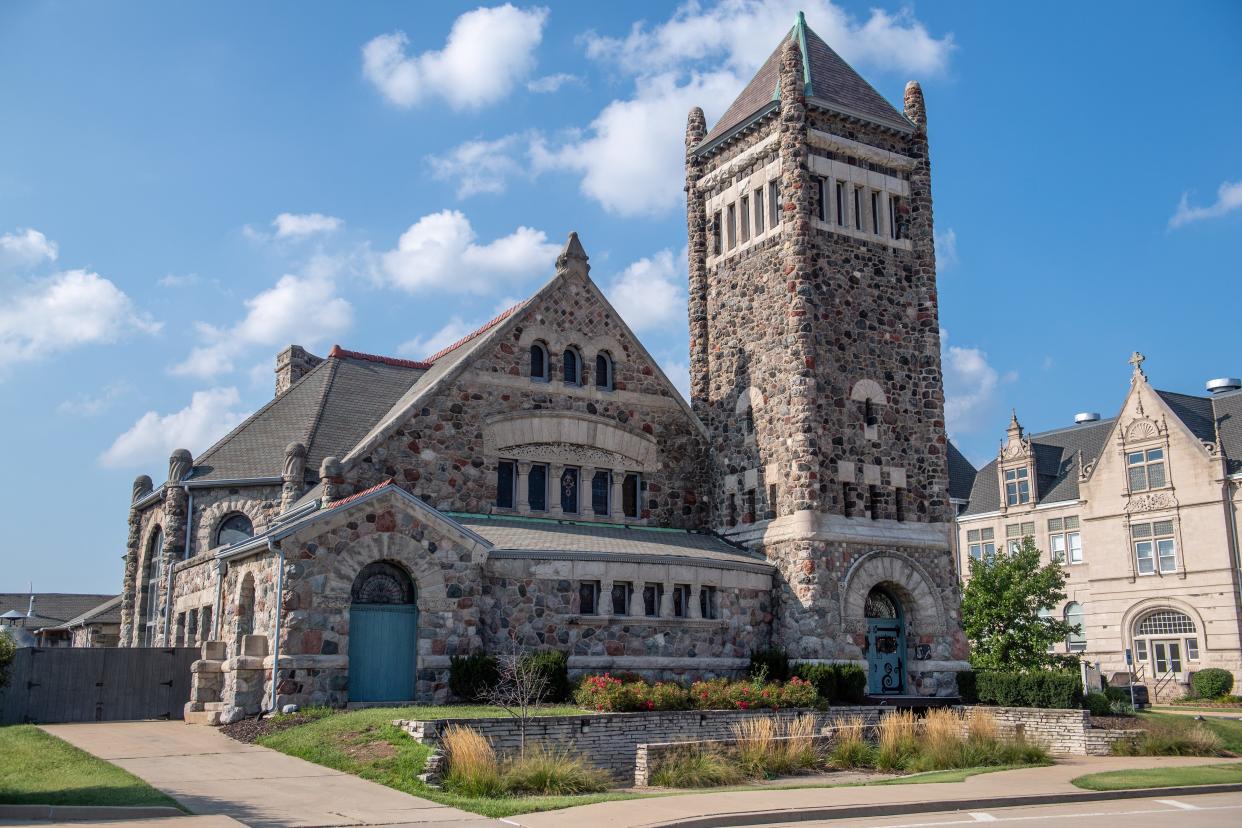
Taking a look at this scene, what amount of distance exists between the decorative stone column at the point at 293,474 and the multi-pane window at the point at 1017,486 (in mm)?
39770

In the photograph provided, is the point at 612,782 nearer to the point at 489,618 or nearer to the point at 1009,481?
the point at 489,618

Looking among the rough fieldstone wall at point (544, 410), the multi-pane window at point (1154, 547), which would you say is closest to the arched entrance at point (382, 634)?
the rough fieldstone wall at point (544, 410)

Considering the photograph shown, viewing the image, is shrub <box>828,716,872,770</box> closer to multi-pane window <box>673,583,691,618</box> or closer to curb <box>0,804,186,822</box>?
multi-pane window <box>673,583,691,618</box>

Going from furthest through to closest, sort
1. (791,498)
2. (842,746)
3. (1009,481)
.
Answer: (1009,481) < (791,498) < (842,746)

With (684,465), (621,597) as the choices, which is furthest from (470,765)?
(684,465)

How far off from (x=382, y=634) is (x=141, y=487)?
16.0 meters

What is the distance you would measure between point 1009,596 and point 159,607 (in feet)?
86.4

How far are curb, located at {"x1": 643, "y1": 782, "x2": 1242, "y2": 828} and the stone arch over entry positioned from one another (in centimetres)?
1020

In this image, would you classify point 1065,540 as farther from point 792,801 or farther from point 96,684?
point 96,684

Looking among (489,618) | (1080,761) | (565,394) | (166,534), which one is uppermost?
(565,394)

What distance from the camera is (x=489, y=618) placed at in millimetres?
24438

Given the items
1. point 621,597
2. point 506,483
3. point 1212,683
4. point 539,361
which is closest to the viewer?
point 621,597

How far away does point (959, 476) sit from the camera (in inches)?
2491

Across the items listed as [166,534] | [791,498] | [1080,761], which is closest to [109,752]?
[166,534]
